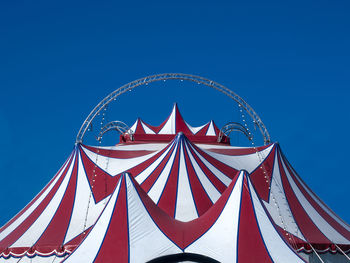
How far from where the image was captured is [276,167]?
9250 mm

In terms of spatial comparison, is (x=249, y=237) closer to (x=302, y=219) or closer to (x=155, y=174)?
(x=155, y=174)

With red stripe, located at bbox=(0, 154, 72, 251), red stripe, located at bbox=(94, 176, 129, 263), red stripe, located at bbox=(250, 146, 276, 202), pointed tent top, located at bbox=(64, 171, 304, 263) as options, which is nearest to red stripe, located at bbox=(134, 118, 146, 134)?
red stripe, located at bbox=(0, 154, 72, 251)

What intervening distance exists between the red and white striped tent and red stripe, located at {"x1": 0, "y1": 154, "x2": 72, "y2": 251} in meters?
0.03

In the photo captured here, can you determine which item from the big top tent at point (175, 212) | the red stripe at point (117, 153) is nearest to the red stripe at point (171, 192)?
the big top tent at point (175, 212)

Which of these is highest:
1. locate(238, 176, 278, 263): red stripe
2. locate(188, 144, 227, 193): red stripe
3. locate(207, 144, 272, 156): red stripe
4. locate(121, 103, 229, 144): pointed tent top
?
locate(121, 103, 229, 144): pointed tent top

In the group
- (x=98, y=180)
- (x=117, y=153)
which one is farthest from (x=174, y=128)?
(x=98, y=180)

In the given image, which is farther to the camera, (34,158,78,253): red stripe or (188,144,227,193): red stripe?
(188,144,227,193): red stripe

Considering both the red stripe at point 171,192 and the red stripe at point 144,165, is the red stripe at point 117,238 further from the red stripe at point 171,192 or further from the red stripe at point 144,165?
the red stripe at point 144,165

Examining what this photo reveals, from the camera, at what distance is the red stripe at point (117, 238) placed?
17.3 feet

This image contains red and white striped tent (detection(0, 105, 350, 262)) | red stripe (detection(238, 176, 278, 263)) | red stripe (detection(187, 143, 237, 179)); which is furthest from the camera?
red stripe (detection(187, 143, 237, 179))

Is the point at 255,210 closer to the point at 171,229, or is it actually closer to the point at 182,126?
the point at 171,229

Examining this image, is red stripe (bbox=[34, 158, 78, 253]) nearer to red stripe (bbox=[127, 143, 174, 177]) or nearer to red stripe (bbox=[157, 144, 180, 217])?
red stripe (bbox=[127, 143, 174, 177])

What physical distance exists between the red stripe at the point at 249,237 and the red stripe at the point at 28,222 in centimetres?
443

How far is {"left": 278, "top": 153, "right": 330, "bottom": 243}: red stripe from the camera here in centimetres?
789
